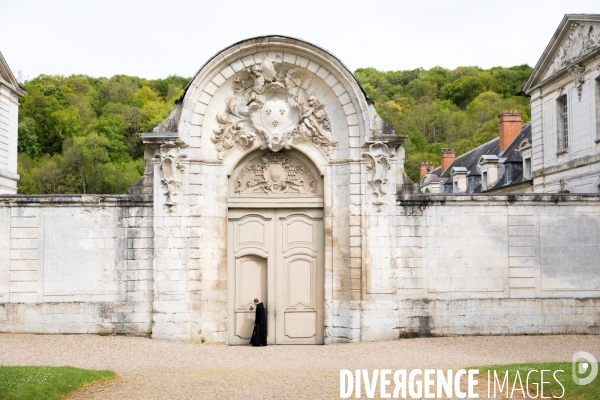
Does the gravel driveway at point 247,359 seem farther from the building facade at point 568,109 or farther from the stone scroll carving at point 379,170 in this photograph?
the building facade at point 568,109

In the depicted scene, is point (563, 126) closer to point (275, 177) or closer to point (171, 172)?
point (275, 177)

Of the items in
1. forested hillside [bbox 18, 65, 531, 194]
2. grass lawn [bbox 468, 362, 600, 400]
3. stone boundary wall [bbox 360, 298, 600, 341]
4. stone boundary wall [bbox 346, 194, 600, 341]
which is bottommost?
grass lawn [bbox 468, 362, 600, 400]

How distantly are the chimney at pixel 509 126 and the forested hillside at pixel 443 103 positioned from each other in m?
14.4

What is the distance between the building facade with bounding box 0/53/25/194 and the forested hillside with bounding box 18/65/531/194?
823 inches

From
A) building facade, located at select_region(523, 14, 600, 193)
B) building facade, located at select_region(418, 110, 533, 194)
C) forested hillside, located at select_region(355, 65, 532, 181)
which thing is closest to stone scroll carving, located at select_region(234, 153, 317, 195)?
building facade, located at select_region(523, 14, 600, 193)

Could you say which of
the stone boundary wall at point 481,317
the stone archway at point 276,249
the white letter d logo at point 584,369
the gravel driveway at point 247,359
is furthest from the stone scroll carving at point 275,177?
the white letter d logo at point 584,369

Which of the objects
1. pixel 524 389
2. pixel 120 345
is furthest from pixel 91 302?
pixel 524 389

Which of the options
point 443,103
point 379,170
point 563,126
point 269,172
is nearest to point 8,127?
point 269,172

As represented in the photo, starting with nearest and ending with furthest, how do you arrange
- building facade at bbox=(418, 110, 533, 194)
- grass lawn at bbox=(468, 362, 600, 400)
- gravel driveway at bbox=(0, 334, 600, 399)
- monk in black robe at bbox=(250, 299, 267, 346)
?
grass lawn at bbox=(468, 362, 600, 400) → gravel driveway at bbox=(0, 334, 600, 399) → monk in black robe at bbox=(250, 299, 267, 346) → building facade at bbox=(418, 110, 533, 194)

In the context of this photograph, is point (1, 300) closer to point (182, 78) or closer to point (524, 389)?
point (524, 389)

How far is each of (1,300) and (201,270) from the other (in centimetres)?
369

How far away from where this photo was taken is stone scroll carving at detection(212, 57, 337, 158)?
42.5 ft

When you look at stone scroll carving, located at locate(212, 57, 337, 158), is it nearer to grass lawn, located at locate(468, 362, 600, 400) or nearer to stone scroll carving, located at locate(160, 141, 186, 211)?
stone scroll carving, located at locate(160, 141, 186, 211)

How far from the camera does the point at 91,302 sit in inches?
494
